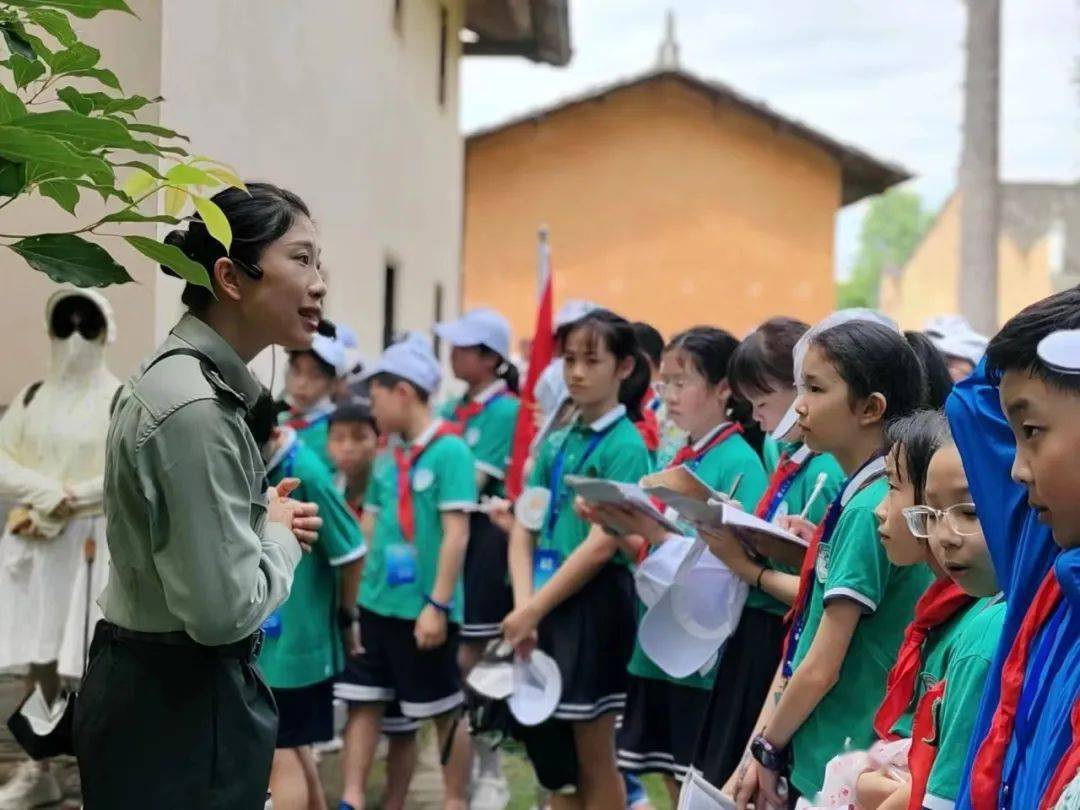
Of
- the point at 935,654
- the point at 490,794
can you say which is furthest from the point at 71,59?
the point at 490,794

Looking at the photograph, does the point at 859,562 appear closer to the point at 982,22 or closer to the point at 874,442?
the point at 874,442

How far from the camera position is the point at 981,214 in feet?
48.9

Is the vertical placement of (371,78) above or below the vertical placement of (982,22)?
below

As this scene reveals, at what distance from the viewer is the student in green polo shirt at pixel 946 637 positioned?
7.48 ft

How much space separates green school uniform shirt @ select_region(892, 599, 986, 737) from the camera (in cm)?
263

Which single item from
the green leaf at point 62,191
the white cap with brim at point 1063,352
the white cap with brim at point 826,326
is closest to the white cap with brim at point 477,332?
the white cap with brim at point 826,326

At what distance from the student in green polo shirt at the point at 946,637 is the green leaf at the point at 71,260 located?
4.84 feet

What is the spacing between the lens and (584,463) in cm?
496

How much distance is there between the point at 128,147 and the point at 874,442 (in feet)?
6.38

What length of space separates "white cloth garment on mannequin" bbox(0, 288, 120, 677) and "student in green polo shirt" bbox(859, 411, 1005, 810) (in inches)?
148

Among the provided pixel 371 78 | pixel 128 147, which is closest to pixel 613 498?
pixel 128 147

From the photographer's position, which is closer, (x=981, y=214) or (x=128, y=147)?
(x=128, y=147)

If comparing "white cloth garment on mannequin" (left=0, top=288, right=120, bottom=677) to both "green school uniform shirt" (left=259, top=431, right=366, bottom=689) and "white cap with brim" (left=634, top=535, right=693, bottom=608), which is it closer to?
"green school uniform shirt" (left=259, top=431, right=366, bottom=689)

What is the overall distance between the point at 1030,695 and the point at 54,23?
174 cm
